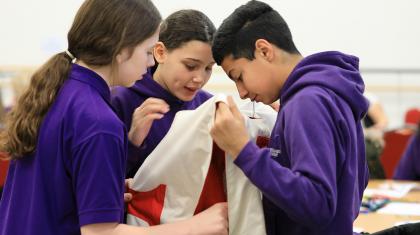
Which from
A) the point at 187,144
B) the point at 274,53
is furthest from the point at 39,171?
the point at 274,53

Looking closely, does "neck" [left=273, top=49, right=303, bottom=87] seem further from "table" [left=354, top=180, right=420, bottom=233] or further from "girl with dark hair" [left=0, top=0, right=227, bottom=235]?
"table" [left=354, top=180, right=420, bottom=233]

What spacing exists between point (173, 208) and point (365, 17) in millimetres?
5105

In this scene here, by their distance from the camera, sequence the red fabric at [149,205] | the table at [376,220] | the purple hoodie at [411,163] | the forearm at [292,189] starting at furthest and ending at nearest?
the purple hoodie at [411,163], the table at [376,220], the red fabric at [149,205], the forearm at [292,189]

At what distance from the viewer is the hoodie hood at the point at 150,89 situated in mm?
2070

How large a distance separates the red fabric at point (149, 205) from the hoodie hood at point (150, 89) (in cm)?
50

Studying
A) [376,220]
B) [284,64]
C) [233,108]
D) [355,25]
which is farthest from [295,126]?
[355,25]

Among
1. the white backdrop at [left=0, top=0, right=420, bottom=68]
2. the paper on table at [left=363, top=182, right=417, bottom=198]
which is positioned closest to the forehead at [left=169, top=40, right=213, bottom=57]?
the paper on table at [left=363, top=182, right=417, bottom=198]

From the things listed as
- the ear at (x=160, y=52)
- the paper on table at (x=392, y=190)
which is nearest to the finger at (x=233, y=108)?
the ear at (x=160, y=52)

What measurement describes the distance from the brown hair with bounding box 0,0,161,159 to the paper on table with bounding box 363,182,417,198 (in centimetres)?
219

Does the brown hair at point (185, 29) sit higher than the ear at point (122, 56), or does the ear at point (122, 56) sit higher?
the ear at point (122, 56)

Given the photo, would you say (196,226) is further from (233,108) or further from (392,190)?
(392,190)

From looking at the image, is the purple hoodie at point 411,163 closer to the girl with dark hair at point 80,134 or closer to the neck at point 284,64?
the neck at point 284,64

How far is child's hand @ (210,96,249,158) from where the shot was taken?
1434mm

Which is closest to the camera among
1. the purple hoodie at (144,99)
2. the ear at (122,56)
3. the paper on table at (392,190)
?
the ear at (122,56)
